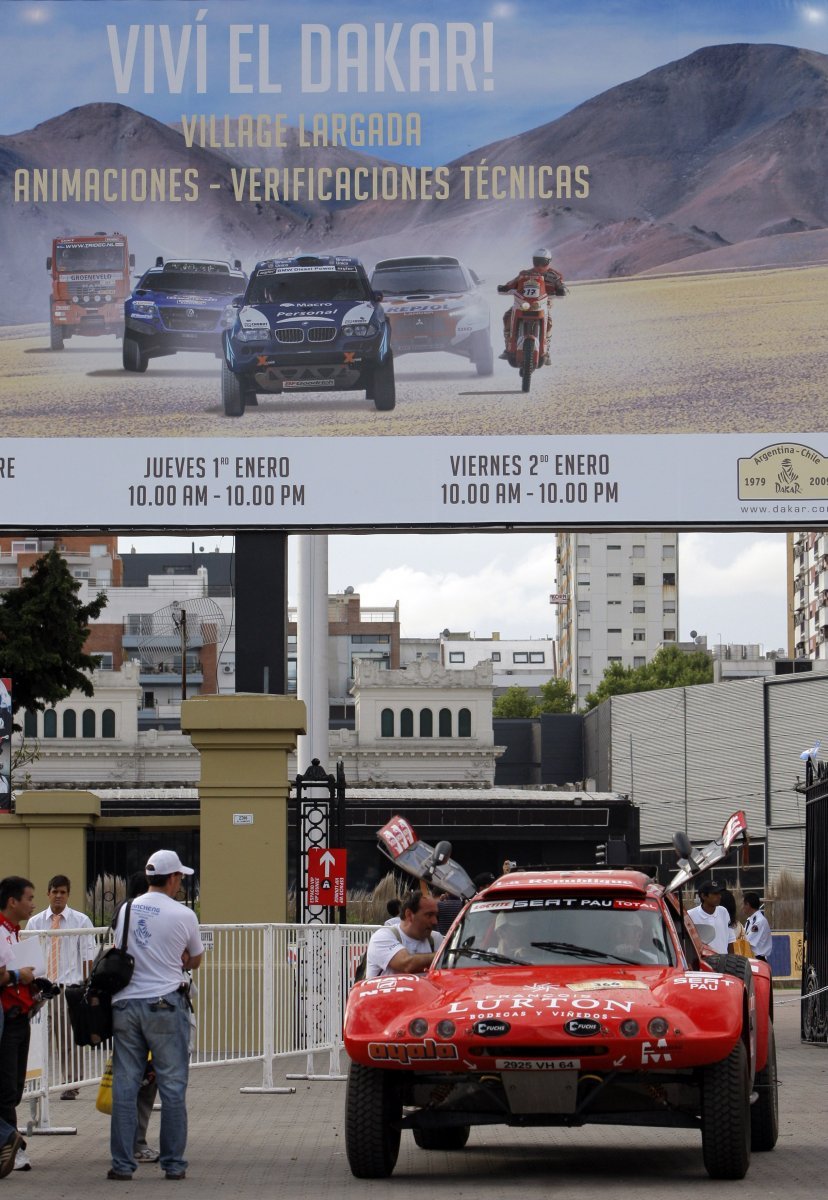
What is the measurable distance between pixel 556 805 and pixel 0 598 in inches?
1654

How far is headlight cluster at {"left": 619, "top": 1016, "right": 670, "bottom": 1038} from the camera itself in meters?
9.41

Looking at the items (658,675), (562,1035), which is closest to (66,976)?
(562,1035)

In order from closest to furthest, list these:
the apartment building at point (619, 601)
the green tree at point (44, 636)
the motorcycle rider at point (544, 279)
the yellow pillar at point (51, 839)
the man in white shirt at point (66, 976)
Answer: the man in white shirt at point (66, 976)
the yellow pillar at point (51, 839)
the motorcycle rider at point (544, 279)
the green tree at point (44, 636)
the apartment building at point (619, 601)

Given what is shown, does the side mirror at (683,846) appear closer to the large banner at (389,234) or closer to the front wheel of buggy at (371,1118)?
the front wheel of buggy at (371,1118)

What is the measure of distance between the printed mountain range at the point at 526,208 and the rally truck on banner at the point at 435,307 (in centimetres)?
23

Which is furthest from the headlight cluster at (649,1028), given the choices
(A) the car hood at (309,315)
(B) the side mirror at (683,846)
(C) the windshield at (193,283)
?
(C) the windshield at (193,283)

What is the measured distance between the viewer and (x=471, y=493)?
23234 millimetres

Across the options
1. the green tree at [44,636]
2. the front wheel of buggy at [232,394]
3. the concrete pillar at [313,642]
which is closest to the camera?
the front wheel of buggy at [232,394]

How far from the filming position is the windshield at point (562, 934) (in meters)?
10.7

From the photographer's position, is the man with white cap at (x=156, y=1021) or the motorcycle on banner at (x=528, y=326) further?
the motorcycle on banner at (x=528, y=326)

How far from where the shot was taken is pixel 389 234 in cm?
2503

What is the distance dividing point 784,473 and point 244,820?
8267 millimetres

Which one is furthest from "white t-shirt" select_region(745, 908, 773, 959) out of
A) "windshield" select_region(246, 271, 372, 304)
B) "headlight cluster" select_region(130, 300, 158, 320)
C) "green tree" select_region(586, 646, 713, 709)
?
"green tree" select_region(586, 646, 713, 709)

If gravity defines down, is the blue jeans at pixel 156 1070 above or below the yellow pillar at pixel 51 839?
below
